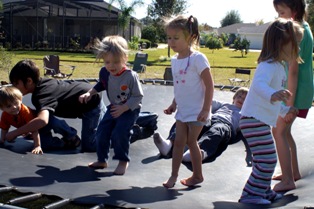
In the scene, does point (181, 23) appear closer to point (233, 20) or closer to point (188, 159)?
point (188, 159)

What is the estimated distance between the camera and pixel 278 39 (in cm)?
214

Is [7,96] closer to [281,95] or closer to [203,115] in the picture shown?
[203,115]

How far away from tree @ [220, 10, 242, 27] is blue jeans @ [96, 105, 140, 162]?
75.3 metres

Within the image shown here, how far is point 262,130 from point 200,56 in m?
0.54

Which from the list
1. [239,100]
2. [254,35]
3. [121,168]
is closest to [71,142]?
[121,168]

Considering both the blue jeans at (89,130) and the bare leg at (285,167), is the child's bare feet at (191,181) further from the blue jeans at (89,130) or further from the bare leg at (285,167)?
the blue jeans at (89,130)

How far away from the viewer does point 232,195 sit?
2449mm

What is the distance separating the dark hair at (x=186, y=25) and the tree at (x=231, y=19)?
75.4 m

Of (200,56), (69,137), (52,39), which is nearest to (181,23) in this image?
(200,56)

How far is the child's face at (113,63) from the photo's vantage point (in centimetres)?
262

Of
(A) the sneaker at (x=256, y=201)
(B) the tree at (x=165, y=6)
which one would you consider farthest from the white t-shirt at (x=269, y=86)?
(B) the tree at (x=165, y=6)

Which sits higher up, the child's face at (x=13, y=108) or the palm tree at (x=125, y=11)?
the palm tree at (x=125, y=11)

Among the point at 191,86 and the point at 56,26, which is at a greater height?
the point at 56,26

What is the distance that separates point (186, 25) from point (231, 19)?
75970mm
